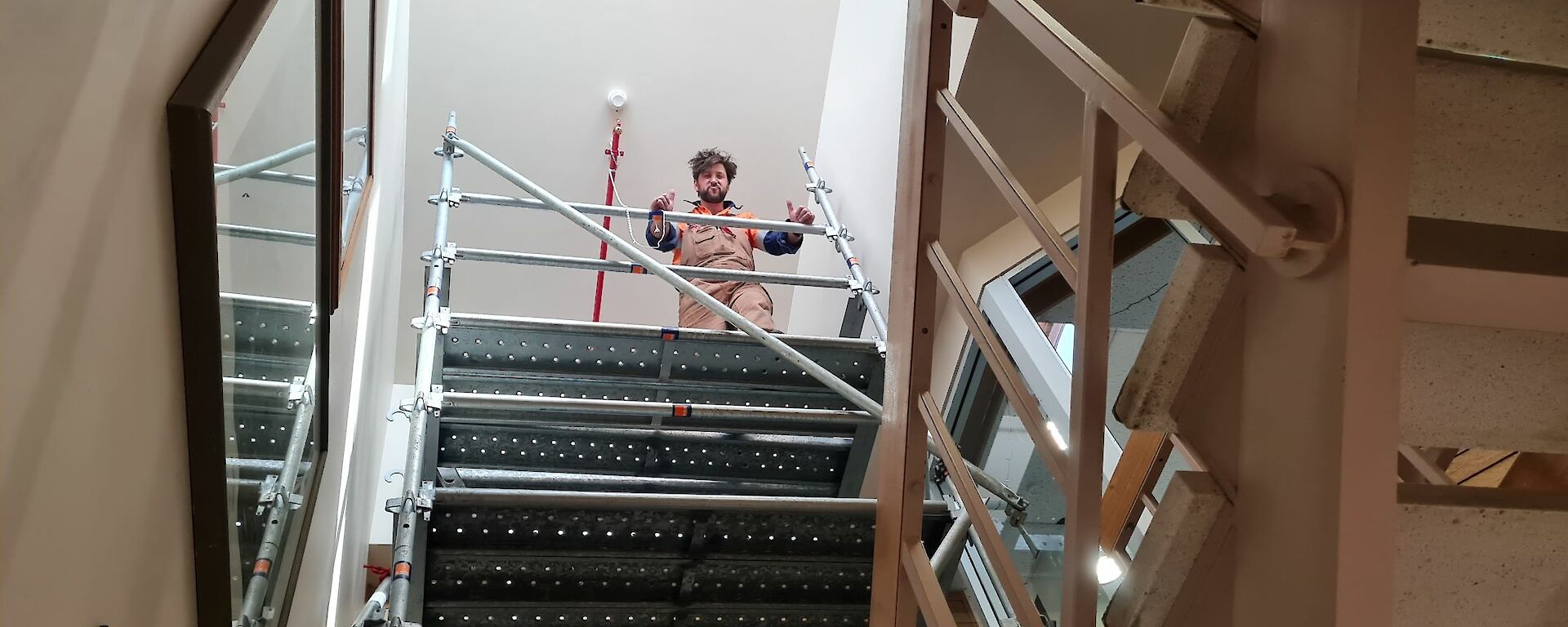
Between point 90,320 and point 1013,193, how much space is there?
0.92 m

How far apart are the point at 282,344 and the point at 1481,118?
42.2 inches

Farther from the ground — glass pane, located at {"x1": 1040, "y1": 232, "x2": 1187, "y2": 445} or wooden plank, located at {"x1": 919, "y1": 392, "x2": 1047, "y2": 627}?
glass pane, located at {"x1": 1040, "y1": 232, "x2": 1187, "y2": 445}

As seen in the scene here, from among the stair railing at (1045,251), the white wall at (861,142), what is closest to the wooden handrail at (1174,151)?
the stair railing at (1045,251)

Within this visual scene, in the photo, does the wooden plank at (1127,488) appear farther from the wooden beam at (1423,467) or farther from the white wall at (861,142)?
the white wall at (861,142)

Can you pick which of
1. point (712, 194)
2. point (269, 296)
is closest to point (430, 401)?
point (269, 296)

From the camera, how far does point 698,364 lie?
261cm

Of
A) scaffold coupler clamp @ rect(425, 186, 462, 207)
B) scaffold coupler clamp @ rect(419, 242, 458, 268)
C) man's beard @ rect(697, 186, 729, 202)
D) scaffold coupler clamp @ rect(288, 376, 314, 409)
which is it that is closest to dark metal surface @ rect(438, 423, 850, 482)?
scaffold coupler clamp @ rect(419, 242, 458, 268)

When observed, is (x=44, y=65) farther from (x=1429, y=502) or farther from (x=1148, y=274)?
(x=1148, y=274)

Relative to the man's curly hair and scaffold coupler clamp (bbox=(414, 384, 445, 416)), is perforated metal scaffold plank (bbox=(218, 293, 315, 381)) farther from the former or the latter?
the man's curly hair

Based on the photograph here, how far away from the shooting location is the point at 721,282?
3592mm

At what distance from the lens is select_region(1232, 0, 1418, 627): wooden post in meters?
0.79

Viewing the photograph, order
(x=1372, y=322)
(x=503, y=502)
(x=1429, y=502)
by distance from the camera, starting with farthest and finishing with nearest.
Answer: (x=503, y=502)
(x=1429, y=502)
(x=1372, y=322)

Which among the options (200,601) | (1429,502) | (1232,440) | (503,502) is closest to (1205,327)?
(1232,440)

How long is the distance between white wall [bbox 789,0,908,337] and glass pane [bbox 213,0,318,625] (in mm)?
1786
